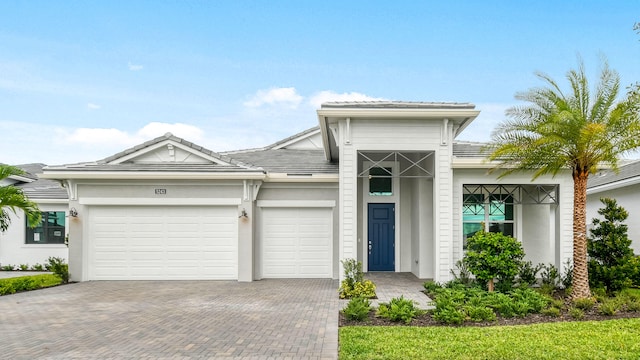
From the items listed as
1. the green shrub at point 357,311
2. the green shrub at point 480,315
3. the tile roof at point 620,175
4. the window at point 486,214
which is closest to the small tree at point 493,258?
the green shrub at point 480,315

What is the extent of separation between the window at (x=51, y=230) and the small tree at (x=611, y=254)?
58.3ft

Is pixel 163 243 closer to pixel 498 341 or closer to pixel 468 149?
pixel 468 149

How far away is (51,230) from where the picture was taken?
17.2 m

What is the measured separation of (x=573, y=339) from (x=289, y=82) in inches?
597

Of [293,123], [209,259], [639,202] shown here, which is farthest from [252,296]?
[293,123]

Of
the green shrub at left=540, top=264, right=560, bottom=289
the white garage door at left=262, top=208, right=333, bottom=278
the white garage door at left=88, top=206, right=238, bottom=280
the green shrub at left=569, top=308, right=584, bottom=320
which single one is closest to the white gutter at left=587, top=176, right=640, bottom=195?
the green shrub at left=540, top=264, right=560, bottom=289

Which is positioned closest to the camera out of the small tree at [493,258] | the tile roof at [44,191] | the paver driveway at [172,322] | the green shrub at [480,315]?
the paver driveway at [172,322]

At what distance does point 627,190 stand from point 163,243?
51.9ft

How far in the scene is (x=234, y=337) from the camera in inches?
277

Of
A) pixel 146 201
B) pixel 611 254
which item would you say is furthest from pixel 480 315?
pixel 146 201

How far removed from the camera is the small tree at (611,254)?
1052cm

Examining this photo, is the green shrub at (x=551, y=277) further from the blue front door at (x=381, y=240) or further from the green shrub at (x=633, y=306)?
the blue front door at (x=381, y=240)

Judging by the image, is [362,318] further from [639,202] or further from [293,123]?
[293,123]

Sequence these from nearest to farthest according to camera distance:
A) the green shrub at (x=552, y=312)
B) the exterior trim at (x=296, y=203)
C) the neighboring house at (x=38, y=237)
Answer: the green shrub at (x=552, y=312) → the exterior trim at (x=296, y=203) → the neighboring house at (x=38, y=237)
